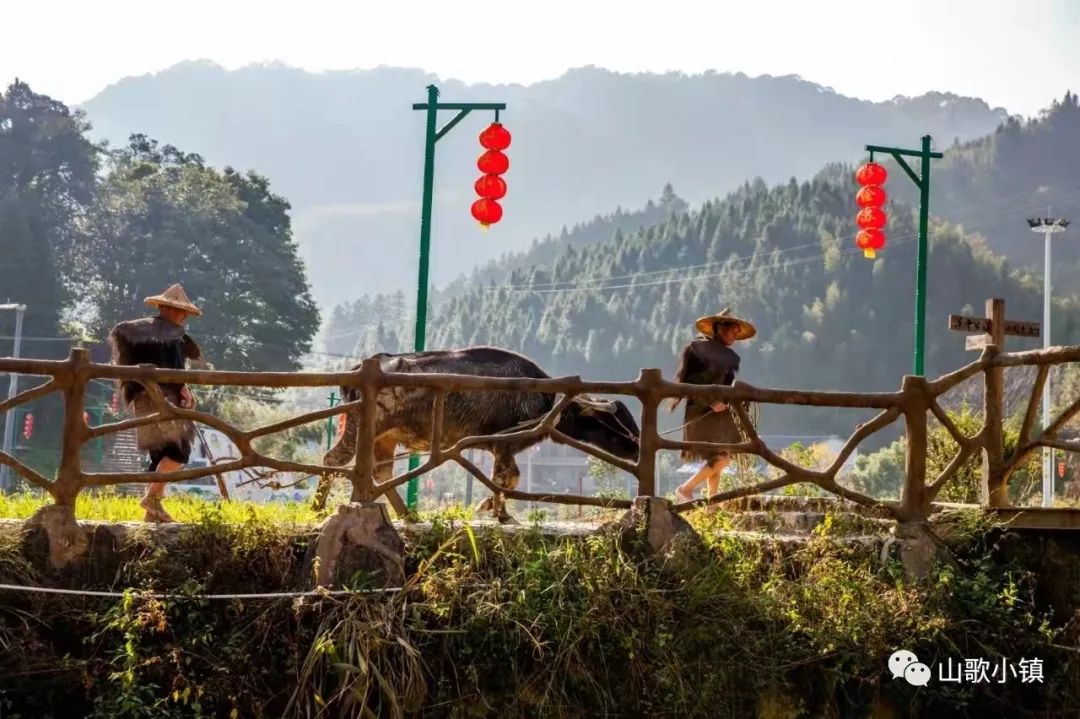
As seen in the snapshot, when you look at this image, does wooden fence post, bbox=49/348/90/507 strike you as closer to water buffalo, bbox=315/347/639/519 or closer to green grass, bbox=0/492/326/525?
green grass, bbox=0/492/326/525

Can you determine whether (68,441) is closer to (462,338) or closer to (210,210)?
(210,210)

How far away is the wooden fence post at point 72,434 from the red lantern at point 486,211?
548 centimetres

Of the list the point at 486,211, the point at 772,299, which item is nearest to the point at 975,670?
the point at 486,211

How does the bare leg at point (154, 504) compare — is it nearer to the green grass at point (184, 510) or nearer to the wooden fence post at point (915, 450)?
the green grass at point (184, 510)

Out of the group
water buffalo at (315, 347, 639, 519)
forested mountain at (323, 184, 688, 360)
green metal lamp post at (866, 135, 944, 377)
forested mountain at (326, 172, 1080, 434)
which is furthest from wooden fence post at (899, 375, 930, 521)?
forested mountain at (323, 184, 688, 360)

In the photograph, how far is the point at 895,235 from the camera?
95938mm

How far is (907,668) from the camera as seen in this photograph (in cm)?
782

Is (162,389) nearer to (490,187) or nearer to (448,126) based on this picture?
(448,126)

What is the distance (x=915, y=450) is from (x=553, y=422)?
8.26 feet

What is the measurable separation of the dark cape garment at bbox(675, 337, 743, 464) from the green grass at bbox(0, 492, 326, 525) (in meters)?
3.18

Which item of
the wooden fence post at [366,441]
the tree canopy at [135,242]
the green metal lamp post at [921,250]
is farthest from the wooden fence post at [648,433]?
the tree canopy at [135,242]

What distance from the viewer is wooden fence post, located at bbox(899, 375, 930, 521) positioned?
8.56 metres

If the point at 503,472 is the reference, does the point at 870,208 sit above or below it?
above

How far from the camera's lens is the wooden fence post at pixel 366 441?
25.6ft
